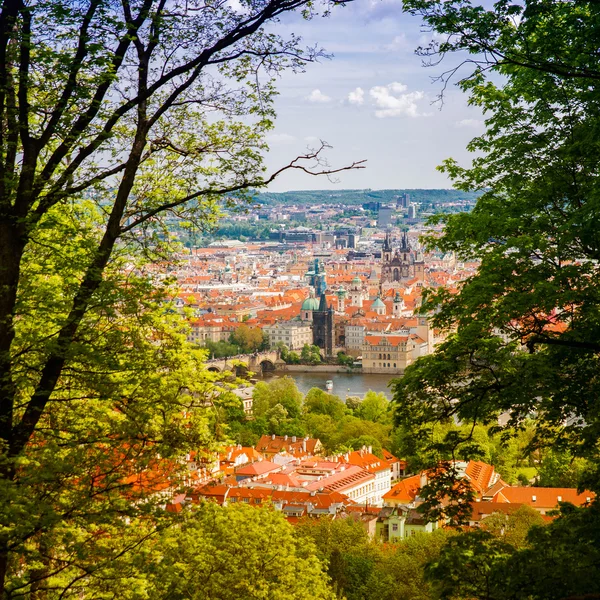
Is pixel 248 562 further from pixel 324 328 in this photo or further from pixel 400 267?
pixel 400 267

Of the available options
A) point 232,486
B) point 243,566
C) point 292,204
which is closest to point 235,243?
point 292,204

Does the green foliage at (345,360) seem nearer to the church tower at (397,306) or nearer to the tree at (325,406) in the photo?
the church tower at (397,306)

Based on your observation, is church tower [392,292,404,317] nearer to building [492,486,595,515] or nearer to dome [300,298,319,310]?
dome [300,298,319,310]

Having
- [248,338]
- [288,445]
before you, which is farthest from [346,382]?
[288,445]

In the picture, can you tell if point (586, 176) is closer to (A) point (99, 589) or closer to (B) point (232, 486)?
(A) point (99, 589)

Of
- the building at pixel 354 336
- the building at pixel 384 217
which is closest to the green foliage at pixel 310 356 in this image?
the building at pixel 354 336
